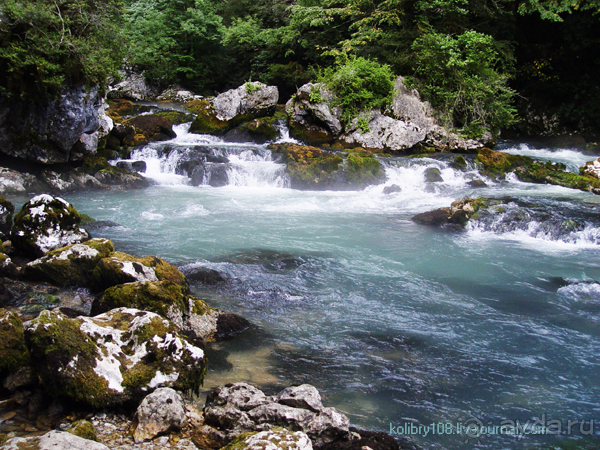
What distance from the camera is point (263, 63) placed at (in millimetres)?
27578

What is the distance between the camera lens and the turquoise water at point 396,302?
4.43 meters

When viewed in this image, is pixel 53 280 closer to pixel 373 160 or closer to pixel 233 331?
pixel 233 331

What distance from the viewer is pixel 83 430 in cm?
306

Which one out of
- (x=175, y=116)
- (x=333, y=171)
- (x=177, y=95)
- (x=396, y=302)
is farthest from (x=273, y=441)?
(x=177, y=95)

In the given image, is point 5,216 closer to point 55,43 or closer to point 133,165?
point 55,43

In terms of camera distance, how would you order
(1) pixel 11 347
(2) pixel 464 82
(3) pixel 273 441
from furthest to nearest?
(2) pixel 464 82, (1) pixel 11 347, (3) pixel 273 441

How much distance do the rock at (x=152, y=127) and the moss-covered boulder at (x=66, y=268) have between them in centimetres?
1191

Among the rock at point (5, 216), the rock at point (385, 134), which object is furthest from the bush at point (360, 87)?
the rock at point (5, 216)

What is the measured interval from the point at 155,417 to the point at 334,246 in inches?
244

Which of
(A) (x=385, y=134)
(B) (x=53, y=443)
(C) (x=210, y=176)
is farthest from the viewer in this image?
(A) (x=385, y=134)

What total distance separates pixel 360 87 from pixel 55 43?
11615 mm

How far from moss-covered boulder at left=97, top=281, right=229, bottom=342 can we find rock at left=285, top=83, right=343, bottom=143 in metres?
14.1

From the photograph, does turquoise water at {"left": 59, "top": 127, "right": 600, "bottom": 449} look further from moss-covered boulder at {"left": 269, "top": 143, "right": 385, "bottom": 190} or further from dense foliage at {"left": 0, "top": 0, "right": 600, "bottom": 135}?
dense foliage at {"left": 0, "top": 0, "right": 600, "bottom": 135}

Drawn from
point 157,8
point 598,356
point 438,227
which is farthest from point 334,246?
point 157,8
